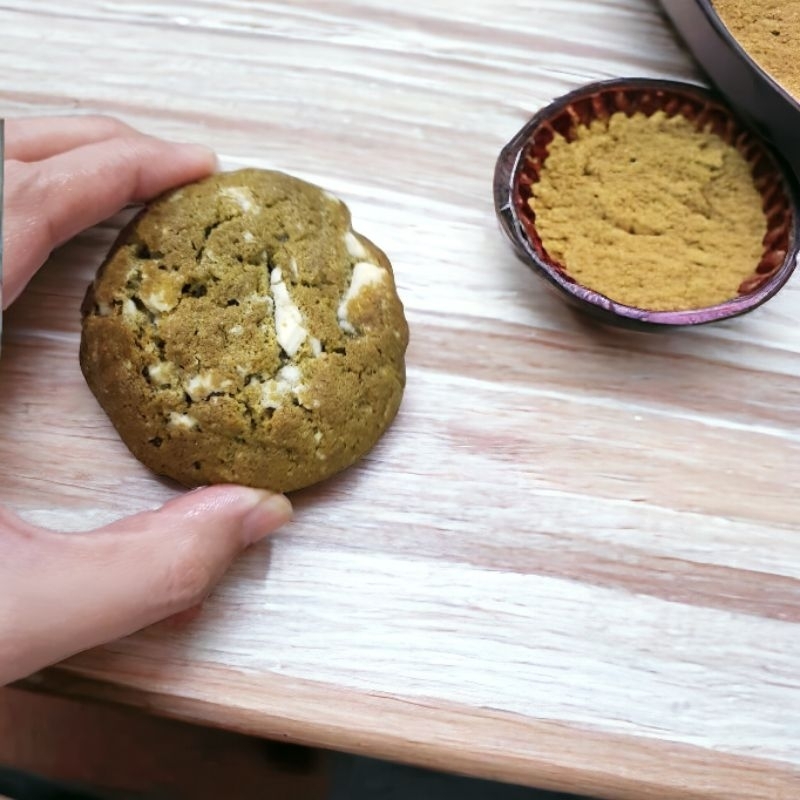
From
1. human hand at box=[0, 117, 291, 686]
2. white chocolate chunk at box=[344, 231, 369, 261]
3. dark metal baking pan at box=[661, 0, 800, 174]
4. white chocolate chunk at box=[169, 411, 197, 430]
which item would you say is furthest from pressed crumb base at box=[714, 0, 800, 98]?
white chocolate chunk at box=[169, 411, 197, 430]

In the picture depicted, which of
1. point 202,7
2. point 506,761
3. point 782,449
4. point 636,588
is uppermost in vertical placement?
point 202,7

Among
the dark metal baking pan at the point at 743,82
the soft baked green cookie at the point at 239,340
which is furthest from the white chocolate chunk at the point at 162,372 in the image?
the dark metal baking pan at the point at 743,82

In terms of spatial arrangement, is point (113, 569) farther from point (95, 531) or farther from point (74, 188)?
point (74, 188)

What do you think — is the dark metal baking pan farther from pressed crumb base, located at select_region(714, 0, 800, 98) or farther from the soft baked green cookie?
the soft baked green cookie

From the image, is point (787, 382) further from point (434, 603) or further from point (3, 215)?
point (3, 215)

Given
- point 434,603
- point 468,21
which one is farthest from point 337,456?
point 468,21

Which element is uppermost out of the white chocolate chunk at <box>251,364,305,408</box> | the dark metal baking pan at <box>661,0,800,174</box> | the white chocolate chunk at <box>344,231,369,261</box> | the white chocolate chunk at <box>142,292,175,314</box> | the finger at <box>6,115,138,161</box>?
the dark metal baking pan at <box>661,0,800,174</box>
